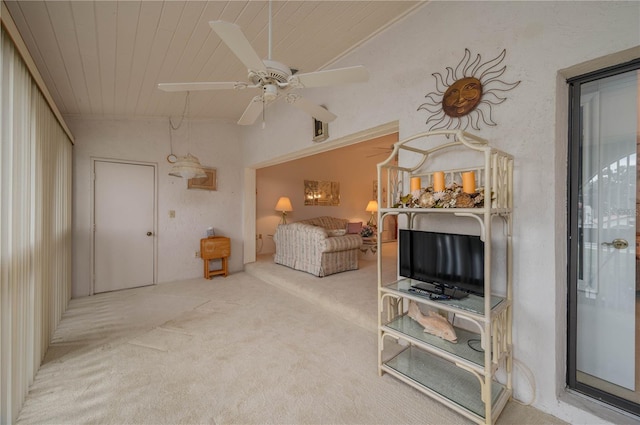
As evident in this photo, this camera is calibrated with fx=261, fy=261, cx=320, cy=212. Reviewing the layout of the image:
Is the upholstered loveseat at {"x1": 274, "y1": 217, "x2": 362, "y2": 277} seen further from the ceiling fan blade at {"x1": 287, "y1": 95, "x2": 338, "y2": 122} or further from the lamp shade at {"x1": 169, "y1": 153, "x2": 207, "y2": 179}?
the ceiling fan blade at {"x1": 287, "y1": 95, "x2": 338, "y2": 122}

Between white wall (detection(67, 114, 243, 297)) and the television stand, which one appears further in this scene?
white wall (detection(67, 114, 243, 297))

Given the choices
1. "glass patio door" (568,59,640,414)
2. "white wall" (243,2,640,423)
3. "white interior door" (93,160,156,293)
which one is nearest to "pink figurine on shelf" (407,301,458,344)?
"white wall" (243,2,640,423)

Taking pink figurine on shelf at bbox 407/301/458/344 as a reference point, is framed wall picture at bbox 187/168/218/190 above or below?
above

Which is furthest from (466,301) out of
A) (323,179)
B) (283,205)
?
(323,179)

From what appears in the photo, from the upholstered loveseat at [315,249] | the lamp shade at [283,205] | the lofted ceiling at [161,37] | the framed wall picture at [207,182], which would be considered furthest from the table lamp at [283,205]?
the lofted ceiling at [161,37]

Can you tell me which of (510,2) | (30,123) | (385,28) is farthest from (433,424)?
(30,123)

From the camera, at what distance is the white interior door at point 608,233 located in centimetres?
148

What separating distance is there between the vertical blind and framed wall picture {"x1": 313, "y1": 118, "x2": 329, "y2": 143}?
8.01 feet

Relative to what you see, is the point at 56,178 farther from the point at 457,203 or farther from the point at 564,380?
the point at 564,380

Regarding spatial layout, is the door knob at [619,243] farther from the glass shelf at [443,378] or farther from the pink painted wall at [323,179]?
the pink painted wall at [323,179]

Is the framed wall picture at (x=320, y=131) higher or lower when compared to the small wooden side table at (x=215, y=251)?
higher

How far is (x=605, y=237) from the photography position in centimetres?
155

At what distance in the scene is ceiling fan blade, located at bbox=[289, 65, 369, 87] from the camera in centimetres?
149

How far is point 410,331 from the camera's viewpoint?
188cm
